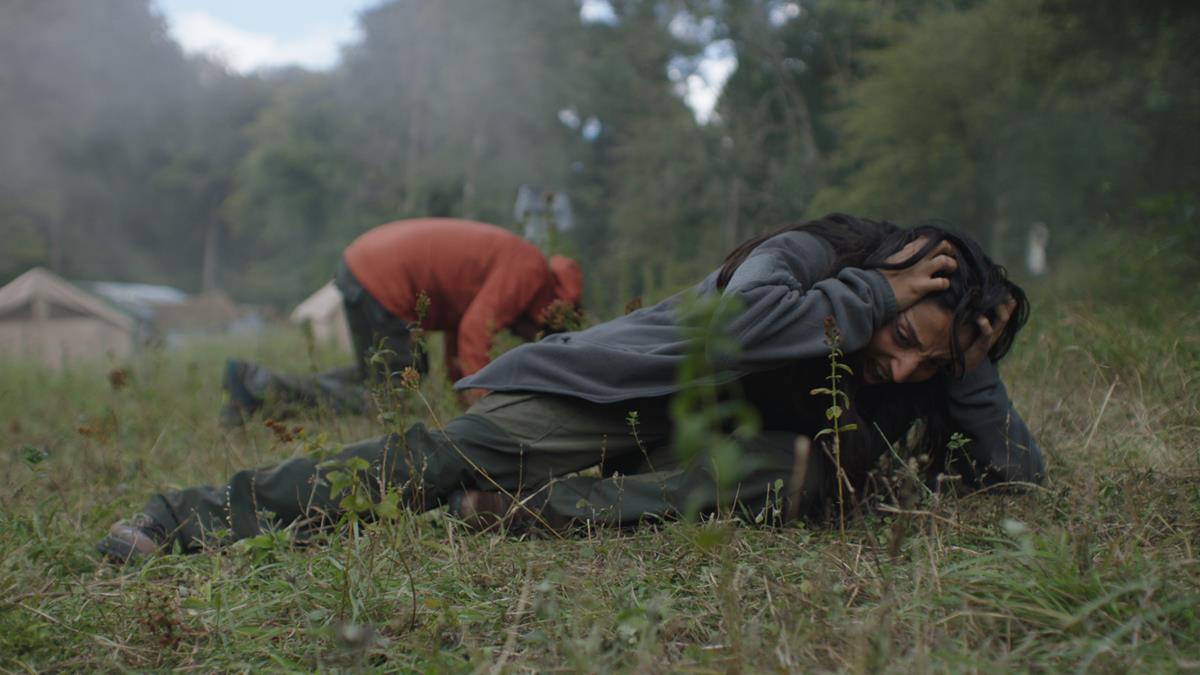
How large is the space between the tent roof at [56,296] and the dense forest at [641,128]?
4.09 metres

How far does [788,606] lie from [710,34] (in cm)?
2422

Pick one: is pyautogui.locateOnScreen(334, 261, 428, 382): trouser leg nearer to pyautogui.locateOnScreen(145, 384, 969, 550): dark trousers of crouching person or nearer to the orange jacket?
the orange jacket

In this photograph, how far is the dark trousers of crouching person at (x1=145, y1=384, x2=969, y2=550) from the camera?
236 centimetres

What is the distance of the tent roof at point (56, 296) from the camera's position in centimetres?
852

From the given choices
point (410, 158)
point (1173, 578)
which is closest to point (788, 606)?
point (1173, 578)

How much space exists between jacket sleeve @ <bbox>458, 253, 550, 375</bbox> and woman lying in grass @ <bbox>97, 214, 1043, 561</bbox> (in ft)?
5.99

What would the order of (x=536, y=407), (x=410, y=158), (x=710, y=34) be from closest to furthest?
(x=536, y=407) < (x=710, y=34) < (x=410, y=158)

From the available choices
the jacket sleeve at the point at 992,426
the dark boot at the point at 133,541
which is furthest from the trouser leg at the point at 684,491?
the dark boot at the point at 133,541

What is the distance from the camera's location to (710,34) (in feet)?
78.3

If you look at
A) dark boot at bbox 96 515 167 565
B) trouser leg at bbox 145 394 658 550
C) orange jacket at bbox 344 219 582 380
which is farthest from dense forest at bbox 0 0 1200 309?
dark boot at bbox 96 515 167 565

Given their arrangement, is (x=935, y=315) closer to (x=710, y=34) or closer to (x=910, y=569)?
(x=910, y=569)

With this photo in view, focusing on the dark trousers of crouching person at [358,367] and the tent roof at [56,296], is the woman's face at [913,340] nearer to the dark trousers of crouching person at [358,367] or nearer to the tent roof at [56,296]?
the dark trousers of crouching person at [358,367]

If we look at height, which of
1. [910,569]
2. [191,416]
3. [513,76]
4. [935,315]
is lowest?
[191,416]

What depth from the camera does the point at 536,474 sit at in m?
2.53
